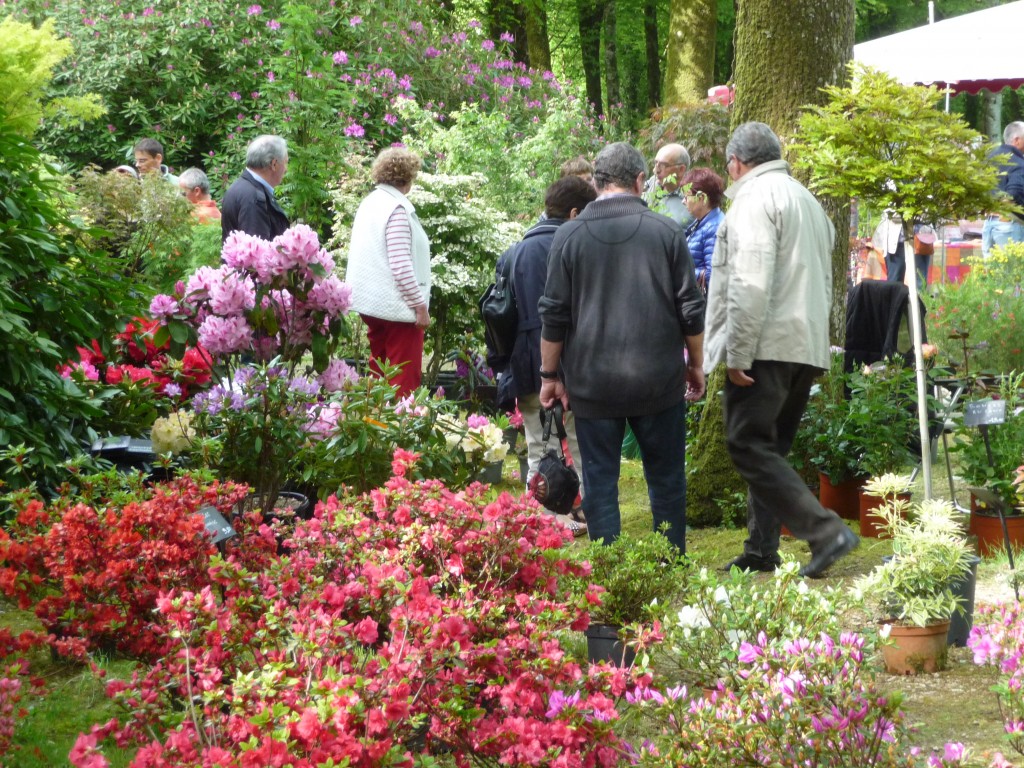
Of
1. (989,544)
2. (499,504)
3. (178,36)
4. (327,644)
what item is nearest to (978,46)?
(989,544)

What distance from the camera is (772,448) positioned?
526 centimetres

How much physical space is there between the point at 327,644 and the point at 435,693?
25 cm

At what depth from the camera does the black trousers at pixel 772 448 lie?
514 cm

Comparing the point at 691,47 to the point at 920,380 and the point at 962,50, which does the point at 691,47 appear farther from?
the point at 920,380

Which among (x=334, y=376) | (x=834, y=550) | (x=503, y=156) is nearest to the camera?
(x=834, y=550)

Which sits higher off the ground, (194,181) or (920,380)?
(194,181)

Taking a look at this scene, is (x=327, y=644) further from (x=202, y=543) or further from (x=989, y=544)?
(x=989, y=544)

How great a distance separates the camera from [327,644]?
2.45 m

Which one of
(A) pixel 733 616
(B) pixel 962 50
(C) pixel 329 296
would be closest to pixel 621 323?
(C) pixel 329 296

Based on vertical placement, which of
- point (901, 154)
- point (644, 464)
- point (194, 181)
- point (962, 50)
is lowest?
point (644, 464)

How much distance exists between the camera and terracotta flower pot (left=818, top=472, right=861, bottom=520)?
6633 millimetres

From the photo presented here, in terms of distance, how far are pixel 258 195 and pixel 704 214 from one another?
112 inches

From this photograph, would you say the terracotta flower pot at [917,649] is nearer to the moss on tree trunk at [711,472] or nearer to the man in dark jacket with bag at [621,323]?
the man in dark jacket with bag at [621,323]

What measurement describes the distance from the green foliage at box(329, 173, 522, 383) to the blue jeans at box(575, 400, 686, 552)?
4230mm
